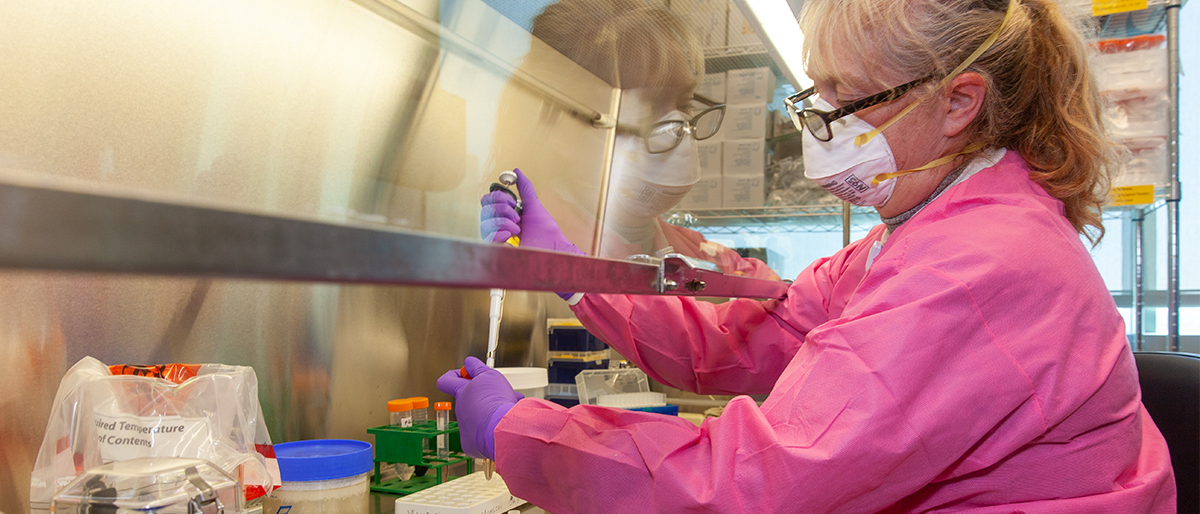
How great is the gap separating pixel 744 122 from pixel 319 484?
115 centimetres

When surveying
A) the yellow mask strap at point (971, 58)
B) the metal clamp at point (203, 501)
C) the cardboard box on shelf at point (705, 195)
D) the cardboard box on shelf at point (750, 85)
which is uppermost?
the cardboard box on shelf at point (750, 85)

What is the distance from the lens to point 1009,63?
3.39ft

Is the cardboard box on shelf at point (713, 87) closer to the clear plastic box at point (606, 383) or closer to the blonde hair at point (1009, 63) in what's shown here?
the blonde hair at point (1009, 63)

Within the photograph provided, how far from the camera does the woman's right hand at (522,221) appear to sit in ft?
3.02

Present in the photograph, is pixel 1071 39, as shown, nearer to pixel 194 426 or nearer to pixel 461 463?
pixel 461 463

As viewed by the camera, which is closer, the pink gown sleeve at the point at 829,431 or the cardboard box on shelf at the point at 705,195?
the pink gown sleeve at the point at 829,431

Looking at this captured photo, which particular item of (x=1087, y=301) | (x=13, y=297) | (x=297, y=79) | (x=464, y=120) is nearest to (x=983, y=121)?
(x=1087, y=301)

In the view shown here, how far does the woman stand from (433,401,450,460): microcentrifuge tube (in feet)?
0.51

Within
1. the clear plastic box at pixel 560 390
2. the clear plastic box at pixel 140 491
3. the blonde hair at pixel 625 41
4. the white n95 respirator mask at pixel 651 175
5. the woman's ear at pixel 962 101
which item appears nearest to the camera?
the clear plastic box at pixel 140 491

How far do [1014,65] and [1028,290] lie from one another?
16.1 inches

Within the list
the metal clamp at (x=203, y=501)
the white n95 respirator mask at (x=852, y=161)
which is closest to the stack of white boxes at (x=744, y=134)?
the white n95 respirator mask at (x=852, y=161)

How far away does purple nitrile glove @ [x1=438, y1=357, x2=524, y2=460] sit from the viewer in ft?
3.10

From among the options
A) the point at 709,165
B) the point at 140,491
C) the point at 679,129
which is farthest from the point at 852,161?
the point at 140,491

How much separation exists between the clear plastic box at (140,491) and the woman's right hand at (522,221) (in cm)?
42
